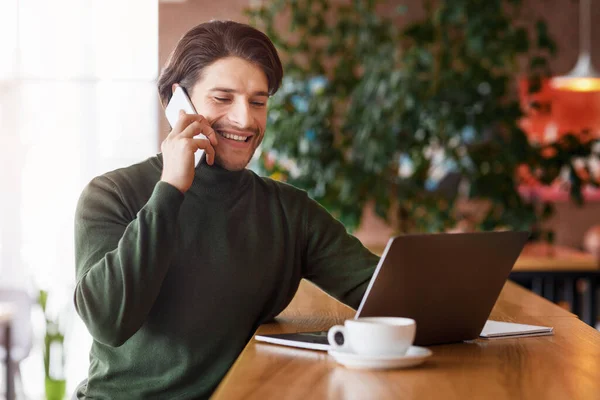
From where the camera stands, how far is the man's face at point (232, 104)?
4.92 feet

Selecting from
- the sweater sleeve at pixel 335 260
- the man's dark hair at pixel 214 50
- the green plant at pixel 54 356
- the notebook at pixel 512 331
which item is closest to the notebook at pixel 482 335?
the notebook at pixel 512 331

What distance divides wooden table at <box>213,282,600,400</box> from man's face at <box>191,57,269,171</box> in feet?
1.02

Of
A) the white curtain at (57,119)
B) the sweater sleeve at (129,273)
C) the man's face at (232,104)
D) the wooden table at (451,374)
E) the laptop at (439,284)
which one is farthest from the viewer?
the white curtain at (57,119)

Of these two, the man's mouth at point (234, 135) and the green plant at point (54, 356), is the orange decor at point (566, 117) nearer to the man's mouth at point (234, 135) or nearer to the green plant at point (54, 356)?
the green plant at point (54, 356)

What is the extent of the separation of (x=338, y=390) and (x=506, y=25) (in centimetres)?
296

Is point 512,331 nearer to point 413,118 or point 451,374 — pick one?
point 451,374

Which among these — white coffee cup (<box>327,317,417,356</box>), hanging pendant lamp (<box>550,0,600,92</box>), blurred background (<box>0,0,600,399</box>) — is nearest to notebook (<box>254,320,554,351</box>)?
white coffee cup (<box>327,317,417,356</box>)

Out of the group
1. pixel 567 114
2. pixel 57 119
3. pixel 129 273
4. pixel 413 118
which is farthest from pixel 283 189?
pixel 567 114

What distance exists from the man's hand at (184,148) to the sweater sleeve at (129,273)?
0.07ft

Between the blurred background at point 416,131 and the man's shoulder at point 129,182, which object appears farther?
the blurred background at point 416,131

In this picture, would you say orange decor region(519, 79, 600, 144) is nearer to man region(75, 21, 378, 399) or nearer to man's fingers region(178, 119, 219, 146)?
man region(75, 21, 378, 399)

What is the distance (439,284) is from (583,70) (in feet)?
16.9

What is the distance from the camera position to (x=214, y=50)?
1519 mm

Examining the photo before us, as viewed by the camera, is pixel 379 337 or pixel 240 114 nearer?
pixel 379 337
